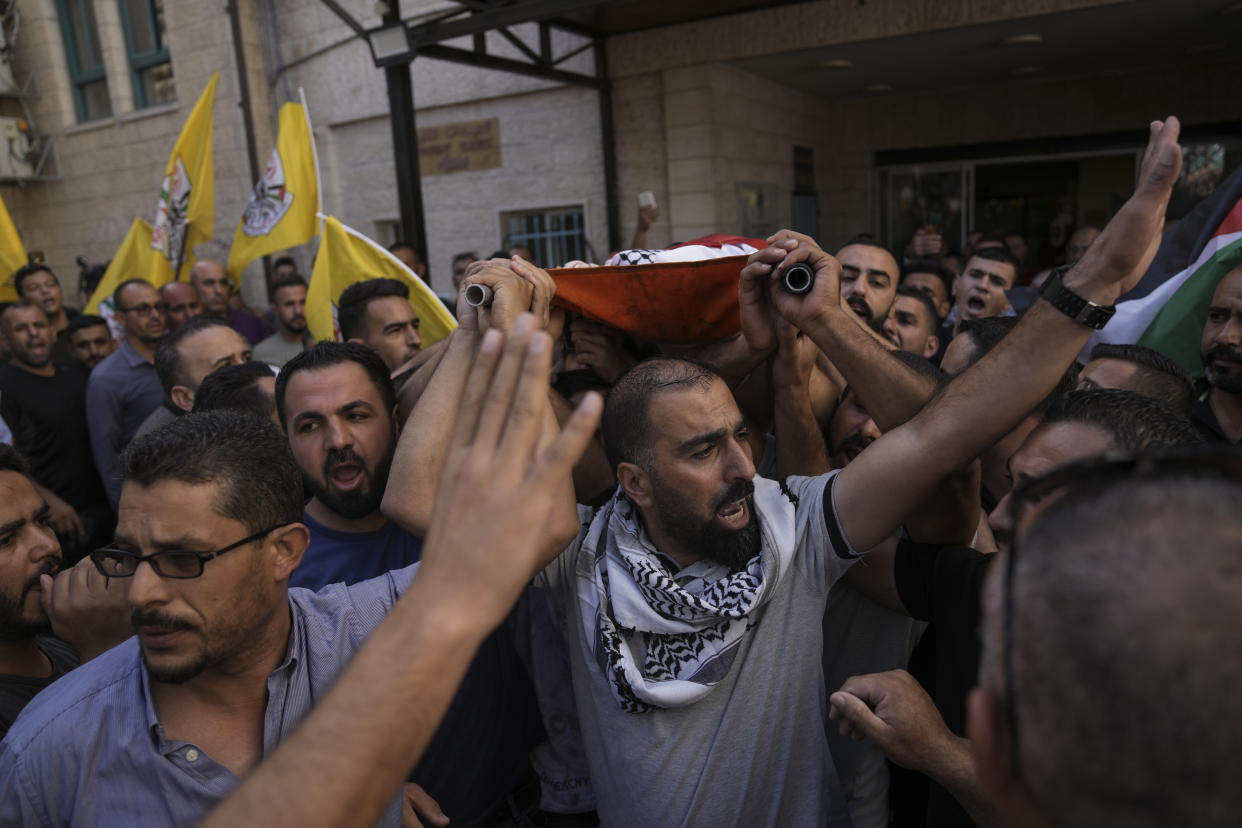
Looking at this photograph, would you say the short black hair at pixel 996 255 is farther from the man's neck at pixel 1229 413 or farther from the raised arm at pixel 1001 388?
the raised arm at pixel 1001 388

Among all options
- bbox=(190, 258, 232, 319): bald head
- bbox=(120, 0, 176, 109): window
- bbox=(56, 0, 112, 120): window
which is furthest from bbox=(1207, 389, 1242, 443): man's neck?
bbox=(56, 0, 112, 120): window

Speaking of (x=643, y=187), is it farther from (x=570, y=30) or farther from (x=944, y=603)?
(x=944, y=603)

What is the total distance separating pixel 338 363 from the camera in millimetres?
2396

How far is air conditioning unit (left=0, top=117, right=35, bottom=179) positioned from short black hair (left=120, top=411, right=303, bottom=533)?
12.0 m

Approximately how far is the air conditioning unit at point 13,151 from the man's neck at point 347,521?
1147 cm

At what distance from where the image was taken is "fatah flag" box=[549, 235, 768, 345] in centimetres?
219

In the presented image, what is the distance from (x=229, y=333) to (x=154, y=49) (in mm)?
8475

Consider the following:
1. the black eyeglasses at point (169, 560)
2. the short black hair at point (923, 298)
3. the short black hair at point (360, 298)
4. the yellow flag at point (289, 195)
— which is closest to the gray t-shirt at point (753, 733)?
the black eyeglasses at point (169, 560)

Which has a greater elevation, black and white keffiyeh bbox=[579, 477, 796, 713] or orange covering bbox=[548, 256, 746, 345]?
orange covering bbox=[548, 256, 746, 345]

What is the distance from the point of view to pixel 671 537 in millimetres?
1892

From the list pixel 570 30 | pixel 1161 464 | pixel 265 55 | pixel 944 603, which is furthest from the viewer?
pixel 265 55

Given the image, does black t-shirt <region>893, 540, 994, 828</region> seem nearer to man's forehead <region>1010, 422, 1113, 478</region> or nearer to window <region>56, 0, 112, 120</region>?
man's forehead <region>1010, 422, 1113, 478</region>

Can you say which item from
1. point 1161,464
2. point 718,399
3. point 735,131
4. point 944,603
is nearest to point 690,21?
point 735,131

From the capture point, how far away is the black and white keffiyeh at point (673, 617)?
5.37 ft
